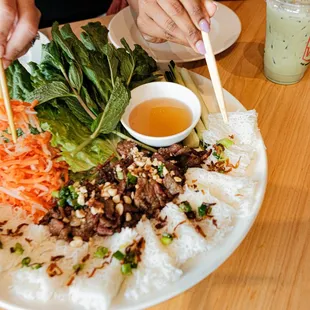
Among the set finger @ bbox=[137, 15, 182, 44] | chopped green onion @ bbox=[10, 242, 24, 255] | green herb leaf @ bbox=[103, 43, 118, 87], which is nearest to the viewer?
chopped green onion @ bbox=[10, 242, 24, 255]

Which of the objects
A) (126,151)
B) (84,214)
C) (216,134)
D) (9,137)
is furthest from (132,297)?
(9,137)

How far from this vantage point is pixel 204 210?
4.17ft

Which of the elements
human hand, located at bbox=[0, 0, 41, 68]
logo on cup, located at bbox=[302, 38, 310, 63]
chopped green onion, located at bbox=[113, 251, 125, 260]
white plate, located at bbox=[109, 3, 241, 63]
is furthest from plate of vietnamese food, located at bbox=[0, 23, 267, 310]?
logo on cup, located at bbox=[302, 38, 310, 63]

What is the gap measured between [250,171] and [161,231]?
1.38ft

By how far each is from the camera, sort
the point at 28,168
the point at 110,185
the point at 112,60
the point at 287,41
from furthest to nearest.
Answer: the point at 287,41, the point at 112,60, the point at 28,168, the point at 110,185

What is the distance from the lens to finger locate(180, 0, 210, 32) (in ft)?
4.92

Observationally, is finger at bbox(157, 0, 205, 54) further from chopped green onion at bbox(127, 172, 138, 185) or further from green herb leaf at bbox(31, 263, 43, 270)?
green herb leaf at bbox(31, 263, 43, 270)

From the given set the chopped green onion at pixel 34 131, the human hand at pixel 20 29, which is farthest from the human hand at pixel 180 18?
the chopped green onion at pixel 34 131

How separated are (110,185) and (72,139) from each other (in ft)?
0.92

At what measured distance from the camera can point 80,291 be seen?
1115 millimetres

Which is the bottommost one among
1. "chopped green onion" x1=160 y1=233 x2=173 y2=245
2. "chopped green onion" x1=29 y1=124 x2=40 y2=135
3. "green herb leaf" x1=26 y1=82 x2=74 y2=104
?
"chopped green onion" x1=160 y1=233 x2=173 y2=245

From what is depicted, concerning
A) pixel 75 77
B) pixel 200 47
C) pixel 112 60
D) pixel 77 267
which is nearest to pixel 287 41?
pixel 200 47

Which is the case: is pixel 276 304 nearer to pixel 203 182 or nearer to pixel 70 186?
pixel 203 182

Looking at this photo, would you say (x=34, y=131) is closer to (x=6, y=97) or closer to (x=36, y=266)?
(x=6, y=97)
